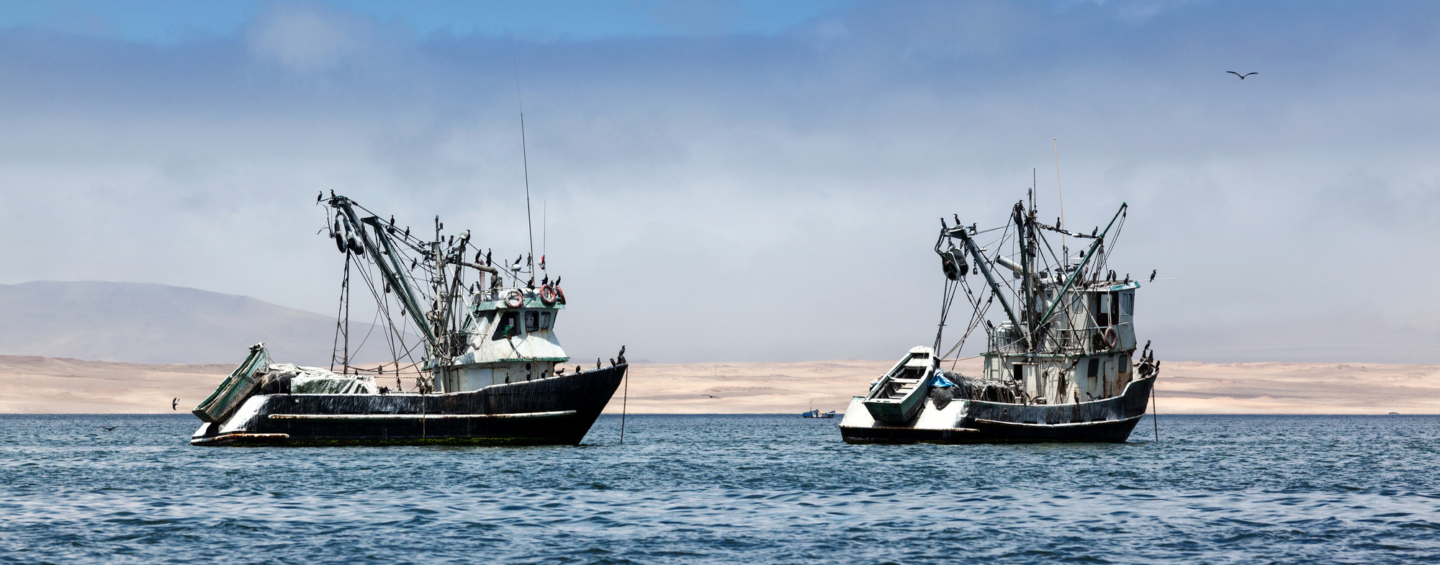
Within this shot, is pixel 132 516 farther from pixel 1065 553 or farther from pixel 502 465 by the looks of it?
pixel 1065 553

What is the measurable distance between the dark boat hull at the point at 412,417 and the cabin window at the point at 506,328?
2.48 metres

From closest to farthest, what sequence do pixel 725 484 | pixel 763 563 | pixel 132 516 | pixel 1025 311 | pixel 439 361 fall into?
pixel 763 563 → pixel 132 516 → pixel 725 484 → pixel 439 361 → pixel 1025 311

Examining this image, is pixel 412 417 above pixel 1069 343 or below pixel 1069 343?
below

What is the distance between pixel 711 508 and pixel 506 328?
90.0ft

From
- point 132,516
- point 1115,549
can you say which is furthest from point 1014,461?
point 132,516

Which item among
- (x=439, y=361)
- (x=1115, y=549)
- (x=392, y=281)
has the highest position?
(x=392, y=281)

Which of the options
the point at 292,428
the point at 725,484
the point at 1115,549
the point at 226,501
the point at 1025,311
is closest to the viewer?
the point at 1115,549

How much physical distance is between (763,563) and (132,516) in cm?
1596

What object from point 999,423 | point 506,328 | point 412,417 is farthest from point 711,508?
point 999,423

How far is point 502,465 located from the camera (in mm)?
47344

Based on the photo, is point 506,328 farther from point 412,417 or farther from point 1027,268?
point 1027,268

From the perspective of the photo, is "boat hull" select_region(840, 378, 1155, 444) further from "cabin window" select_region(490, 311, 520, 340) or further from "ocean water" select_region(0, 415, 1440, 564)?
"cabin window" select_region(490, 311, 520, 340)

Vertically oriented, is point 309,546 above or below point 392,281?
below

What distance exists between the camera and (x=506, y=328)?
5897cm
